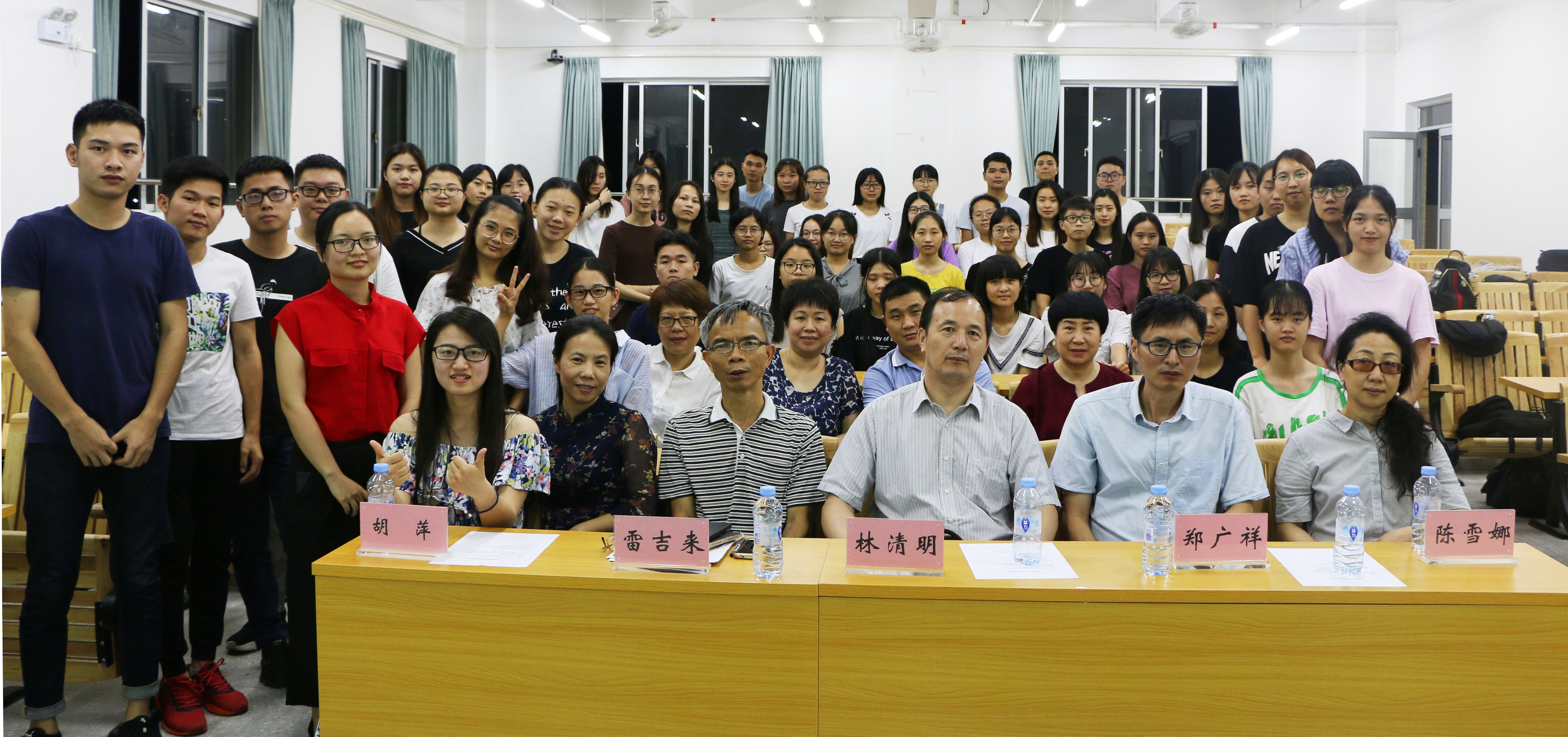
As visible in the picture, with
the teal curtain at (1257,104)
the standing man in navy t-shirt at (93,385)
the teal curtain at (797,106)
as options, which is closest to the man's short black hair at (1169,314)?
the standing man in navy t-shirt at (93,385)

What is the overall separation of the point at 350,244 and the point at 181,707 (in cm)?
129

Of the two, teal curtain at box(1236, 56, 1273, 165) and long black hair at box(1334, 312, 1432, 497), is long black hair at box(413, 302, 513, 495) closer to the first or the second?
long black hair at box(1334, 312, 1432, 497)

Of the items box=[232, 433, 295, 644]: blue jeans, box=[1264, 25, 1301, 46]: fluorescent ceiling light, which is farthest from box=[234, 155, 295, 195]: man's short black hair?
box=[1264, 25, 1301, 46]: fluorescent ceiling light

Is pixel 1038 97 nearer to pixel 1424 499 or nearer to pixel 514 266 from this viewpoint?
pixel 514 266

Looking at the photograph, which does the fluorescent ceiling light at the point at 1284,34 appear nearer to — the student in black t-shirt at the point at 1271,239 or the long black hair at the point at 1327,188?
the student in black t-shirt at the point at 1271,239

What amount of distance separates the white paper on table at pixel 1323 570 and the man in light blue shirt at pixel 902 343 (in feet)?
4.66

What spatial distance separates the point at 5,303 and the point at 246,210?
0.77 meters

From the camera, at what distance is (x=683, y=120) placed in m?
11.7

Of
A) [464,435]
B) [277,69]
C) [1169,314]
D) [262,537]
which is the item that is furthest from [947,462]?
[277,69]

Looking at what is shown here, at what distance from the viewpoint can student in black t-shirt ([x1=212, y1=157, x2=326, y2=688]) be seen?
2.91 metres

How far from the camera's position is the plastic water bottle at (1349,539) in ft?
6.19

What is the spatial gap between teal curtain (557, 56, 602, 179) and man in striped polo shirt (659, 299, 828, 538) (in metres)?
9.33

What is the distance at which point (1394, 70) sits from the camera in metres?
11.2

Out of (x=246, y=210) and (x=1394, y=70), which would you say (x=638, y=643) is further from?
(x=1394, y=70)
